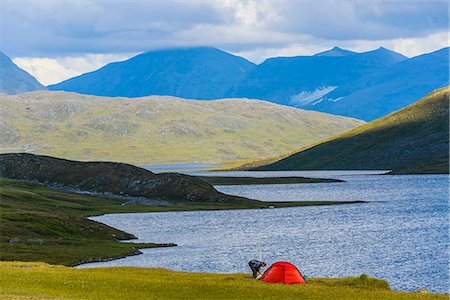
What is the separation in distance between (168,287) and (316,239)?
210 feet

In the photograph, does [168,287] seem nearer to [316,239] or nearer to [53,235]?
[53,235]

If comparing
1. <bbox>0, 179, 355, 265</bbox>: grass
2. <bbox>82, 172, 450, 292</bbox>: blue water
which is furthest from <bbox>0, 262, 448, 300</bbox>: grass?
<bbox>0, 179, 355, 265</bbox>: grass

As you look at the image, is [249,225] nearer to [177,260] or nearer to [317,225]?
[317,225]

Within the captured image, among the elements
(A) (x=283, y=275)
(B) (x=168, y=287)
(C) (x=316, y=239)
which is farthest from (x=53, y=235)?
(A) (x=283, y=275)

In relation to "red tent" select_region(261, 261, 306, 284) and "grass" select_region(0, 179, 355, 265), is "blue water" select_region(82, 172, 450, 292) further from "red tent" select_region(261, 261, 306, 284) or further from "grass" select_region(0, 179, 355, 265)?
"red tent" select_region(261, 261, 306, 284)

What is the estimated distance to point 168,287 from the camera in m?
56.1

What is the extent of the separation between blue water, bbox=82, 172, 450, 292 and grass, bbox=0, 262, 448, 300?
7.14 meters

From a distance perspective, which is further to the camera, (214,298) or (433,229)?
(433,229)

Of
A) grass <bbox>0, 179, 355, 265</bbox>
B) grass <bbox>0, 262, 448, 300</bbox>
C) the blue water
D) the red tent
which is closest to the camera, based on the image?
grass <bbox>0, 262, 448, 300</bbox>

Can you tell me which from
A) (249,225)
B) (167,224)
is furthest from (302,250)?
(167,224)

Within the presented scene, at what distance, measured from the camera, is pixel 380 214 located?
522 ft

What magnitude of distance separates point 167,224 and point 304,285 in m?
95.4

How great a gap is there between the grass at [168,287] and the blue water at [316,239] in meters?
7.14

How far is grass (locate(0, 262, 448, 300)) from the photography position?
5191 cm
